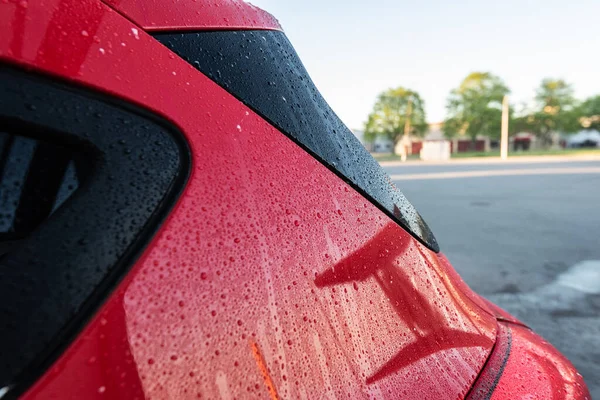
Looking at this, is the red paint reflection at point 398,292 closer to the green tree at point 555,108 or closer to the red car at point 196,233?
the red car at point 196,233

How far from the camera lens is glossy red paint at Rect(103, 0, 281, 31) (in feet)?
2.45

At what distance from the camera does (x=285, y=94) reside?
3.01ft

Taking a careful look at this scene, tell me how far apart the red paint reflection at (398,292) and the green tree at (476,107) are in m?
67.2

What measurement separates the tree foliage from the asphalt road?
65481 millimetres

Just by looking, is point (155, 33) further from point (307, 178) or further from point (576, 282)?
point (576, 282)

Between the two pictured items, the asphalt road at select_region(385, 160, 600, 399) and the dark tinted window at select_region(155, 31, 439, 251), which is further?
the asphalt road at select_region(385, 160, 600, 399)

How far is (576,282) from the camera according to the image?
440 cm

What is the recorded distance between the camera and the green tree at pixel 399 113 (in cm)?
7475

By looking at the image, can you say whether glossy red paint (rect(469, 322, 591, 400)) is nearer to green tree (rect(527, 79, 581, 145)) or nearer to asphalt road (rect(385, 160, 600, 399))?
asphalt road (rect(385, 160, 600, 399))

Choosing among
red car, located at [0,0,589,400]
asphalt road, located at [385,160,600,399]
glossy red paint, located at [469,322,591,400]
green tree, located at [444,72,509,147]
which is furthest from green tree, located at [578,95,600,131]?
red car, located at [0,0,589,400]

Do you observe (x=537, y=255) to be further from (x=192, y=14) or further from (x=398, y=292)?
(x=192, y=14)

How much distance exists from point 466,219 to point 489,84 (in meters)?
64.4

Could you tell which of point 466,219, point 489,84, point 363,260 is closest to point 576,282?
point 466,219

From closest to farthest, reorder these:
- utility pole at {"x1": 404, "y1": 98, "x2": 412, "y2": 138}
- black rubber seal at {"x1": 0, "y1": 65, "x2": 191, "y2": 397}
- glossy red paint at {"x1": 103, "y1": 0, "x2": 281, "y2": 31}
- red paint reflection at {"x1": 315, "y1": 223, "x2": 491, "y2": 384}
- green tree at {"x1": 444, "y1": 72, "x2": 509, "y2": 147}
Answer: black rubber seal at {"x1": 0, "y1": 65, "x2": 191, "y2": 397}
glossy red paint at {"x1": 103, "y1": 0, "x2": 281, "y2": 31}
red paint reflection at {"x1": 315, "y1": 223, "x2": 491, "y2": 384}
green tree at {"x1": 444, "y1": 72, "x2": 509, "y2": 147}
utility pole at {"x1": 404, "y1": 98, "x2": 412, "y2": 138}
